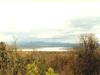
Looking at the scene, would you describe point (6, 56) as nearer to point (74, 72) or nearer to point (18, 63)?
point (18, 63)

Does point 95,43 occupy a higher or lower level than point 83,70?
higher

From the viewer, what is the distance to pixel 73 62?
7231 centimetres

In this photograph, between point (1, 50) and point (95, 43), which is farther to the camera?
point (95, 43)

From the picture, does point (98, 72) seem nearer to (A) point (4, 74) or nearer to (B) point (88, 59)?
(B) point (88, 59)

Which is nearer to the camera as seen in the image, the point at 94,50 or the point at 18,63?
the point at 18,63

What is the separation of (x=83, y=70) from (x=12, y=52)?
14.8m

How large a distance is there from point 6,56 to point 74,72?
19.9 m

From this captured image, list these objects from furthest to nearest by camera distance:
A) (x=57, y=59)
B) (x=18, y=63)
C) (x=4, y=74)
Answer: (x=57, y=59) → (x=18, y=63) → (x=4, y=74)

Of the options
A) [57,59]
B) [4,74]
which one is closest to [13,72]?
[4,74]

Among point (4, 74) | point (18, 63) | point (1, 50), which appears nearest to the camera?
point (4, 74)

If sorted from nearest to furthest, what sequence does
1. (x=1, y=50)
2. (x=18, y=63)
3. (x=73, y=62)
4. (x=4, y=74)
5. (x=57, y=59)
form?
1. (x=4, y=74)
2. (x=1, y=50)
3. (x=18, y=63)
4. (x=73, y=62)
5. (x=57, y=59)

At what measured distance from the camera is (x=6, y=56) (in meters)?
50.4

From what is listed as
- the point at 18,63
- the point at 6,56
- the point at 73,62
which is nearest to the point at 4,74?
the point at 6,56

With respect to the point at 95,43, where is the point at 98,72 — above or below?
below
